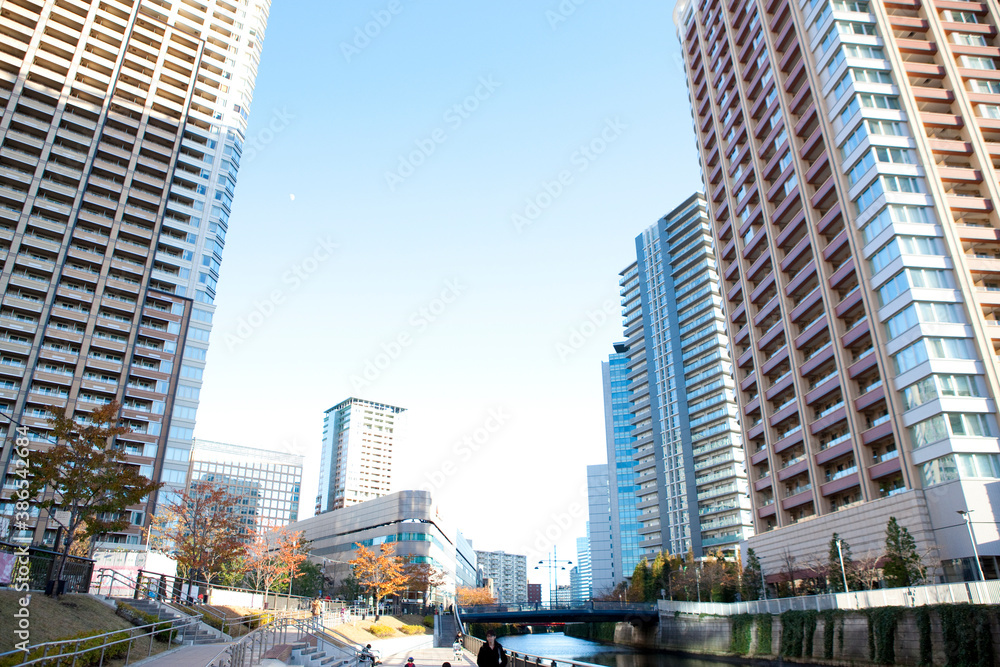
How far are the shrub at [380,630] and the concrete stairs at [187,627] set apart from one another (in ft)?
68.6

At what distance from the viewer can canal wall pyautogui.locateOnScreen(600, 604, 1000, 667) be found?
92.1 ft

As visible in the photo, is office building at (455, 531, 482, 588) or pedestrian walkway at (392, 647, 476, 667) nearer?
pedestrian walkway at (392, 647, 476, 667)

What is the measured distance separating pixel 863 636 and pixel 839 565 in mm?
9476

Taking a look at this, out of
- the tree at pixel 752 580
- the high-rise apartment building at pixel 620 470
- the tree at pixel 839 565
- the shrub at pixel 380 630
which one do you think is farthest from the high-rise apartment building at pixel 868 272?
the high-rise apartment building at pixel 620 470

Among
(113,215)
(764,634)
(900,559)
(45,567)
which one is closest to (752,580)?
(764,634)

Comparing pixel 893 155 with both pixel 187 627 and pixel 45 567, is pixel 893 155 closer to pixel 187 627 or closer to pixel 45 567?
pixel 187 627

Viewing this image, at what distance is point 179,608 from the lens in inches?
1179

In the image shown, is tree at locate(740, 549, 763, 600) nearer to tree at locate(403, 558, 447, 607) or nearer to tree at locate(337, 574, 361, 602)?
tree at locate(403, 558, 447, 607)

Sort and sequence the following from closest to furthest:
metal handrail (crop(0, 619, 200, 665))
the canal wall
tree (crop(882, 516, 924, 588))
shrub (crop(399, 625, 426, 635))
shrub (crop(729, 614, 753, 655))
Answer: metal handrail (crop(0, 619, 200, 665)), the canal wall, tree (crop(882, 516, 924, 588)), shrub (crop(729, 614, 753, 655)), shrub (crop(399, 625, 426, 635))

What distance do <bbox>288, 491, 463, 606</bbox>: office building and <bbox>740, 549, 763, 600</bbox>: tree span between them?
57871 millimetres

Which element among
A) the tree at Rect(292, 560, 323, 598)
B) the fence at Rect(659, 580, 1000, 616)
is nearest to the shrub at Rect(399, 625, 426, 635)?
the fence at Rect(659, 580, 1000, 616)

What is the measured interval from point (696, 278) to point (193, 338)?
8940cm

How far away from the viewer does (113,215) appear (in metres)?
81.8

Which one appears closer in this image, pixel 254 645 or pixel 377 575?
pixel 254 645
